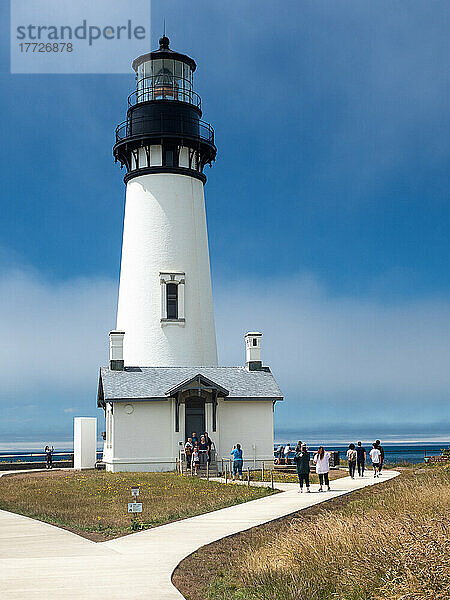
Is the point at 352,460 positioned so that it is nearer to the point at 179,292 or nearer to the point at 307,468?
the point at 307,468

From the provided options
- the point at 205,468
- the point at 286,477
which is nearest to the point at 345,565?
the point at 286,477

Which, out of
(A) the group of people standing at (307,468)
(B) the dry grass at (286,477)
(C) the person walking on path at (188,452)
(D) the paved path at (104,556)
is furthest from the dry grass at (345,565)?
(C) the person walking on path at (188,452)

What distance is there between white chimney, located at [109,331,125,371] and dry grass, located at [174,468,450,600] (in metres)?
23.4

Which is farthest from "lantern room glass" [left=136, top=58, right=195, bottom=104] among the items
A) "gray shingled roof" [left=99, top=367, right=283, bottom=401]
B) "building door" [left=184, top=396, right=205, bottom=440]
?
"building door" [left=184, top=396, right=205, bottom=440]

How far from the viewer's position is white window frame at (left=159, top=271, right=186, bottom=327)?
37.4 meters

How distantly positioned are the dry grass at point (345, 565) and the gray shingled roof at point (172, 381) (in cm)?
2146

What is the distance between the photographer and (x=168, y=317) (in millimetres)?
37562

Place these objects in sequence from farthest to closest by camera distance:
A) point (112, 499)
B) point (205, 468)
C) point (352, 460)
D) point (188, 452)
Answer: point (188, 452) < point (205, 468) < point (352, 460) < point (112, 499)

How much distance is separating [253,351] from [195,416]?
4941mm

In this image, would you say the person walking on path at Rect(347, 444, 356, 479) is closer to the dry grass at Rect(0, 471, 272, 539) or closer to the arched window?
the dry grass at Rect(0, 471, 272, 539)

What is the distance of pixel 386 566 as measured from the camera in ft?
30.1

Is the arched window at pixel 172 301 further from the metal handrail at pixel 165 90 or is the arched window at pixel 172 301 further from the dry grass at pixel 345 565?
the dry grass at pixel 345 565

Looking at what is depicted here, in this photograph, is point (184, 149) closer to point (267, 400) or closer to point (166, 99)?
point (166, 99)

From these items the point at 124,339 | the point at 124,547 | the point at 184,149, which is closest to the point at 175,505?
the point at 124,547
